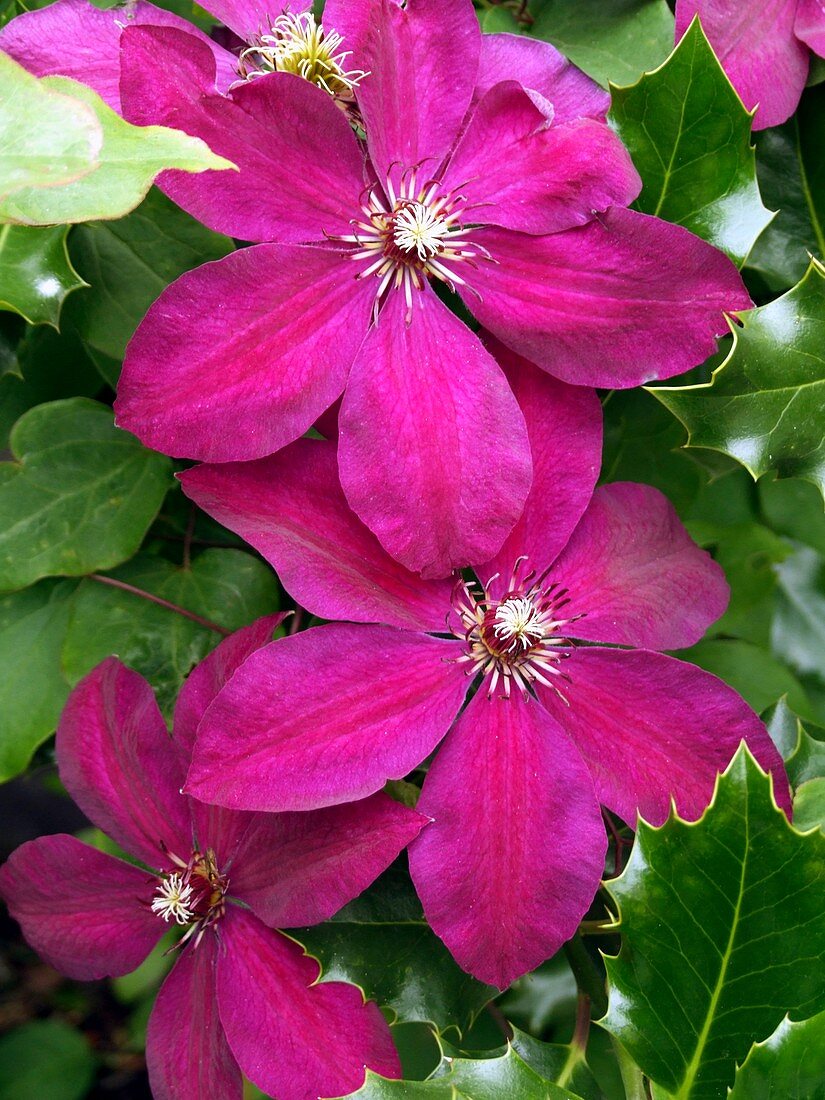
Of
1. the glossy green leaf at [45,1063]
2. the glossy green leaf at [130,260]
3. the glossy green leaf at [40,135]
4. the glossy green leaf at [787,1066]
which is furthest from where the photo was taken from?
the glossy green leaf at [45,1063]

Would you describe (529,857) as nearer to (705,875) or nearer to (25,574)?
(705,875)

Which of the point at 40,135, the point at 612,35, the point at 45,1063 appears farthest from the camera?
the point at 45,1063

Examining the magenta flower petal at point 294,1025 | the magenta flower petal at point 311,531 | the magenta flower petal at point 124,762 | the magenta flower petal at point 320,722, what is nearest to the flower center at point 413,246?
the magenta flower petal at point 311,531

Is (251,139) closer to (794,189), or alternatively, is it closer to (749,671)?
(794,189)

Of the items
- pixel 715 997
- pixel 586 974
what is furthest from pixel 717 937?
pixel 586 974

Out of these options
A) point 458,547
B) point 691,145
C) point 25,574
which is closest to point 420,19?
point 691,145

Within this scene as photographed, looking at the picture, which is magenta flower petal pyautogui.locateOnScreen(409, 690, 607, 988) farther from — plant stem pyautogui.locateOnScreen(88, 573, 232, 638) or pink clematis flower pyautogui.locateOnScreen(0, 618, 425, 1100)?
plant stem pyautogui.locateOnScreen(88, 573, 232, 638)

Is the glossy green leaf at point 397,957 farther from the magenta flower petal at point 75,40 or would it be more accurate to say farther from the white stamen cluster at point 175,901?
the magenta flower petal at point 75,40

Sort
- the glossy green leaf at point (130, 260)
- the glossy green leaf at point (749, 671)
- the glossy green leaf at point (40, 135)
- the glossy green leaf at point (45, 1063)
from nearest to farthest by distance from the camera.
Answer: the glossy green leaf at point (40, 135)
the glossy green leaf at point (130, 260)
the glossy green leaf at point (749, 671)
the glossy green leaf at point (45, 1063)
